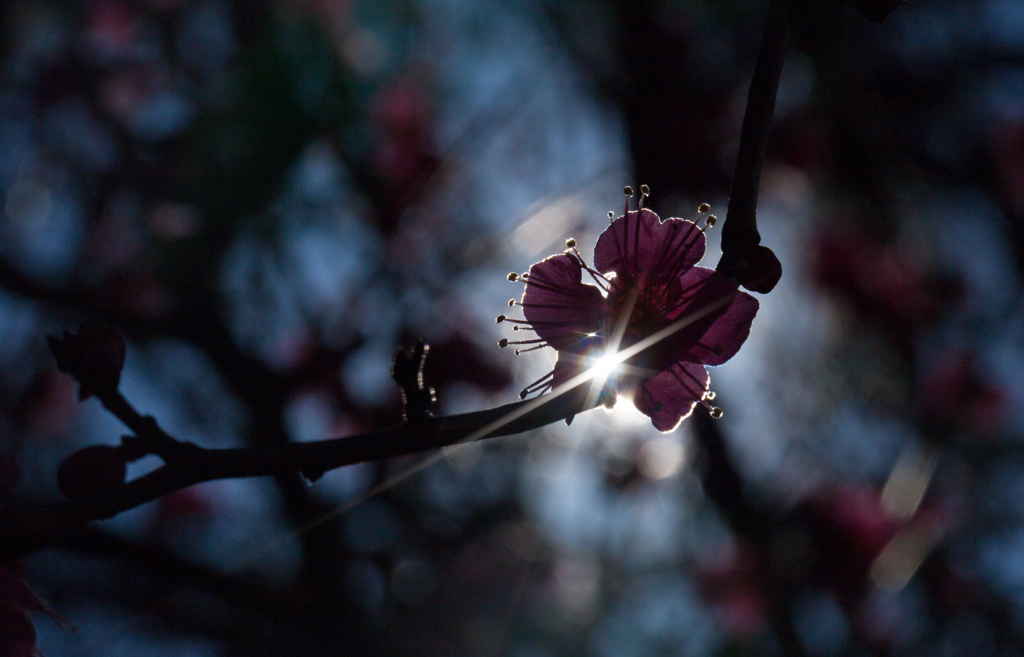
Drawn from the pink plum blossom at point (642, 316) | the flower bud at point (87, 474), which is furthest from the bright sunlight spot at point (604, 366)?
the flower bud at point (87, 474)

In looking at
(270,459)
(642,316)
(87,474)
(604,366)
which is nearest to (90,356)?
(87,474)

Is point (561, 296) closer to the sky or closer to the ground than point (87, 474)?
closer to the sky

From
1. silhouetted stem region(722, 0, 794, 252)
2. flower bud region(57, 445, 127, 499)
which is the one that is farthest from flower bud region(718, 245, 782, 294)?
flower bud region(57, 445, 127, 499)

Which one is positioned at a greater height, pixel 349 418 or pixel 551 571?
pixel 349 418

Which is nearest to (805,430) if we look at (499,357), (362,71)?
(499,357)

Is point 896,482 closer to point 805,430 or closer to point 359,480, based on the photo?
point 805,430

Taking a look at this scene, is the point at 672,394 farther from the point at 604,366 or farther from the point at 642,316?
the point at 604,366
